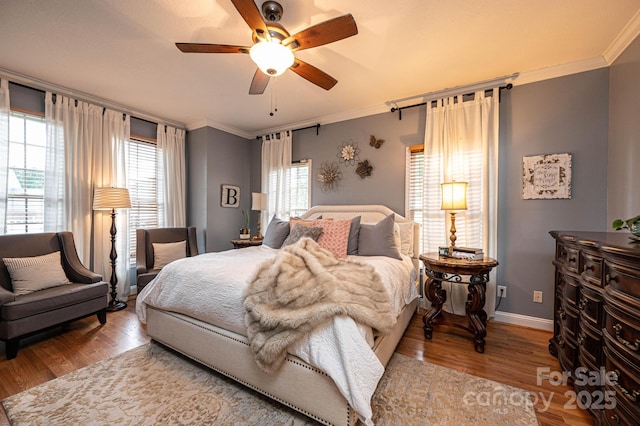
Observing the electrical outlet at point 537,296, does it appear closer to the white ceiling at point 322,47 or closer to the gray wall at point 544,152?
the gray wall at point 544,152

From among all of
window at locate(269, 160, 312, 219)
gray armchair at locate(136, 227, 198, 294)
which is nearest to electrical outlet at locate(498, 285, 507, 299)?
window at locate(269, 160, 312, 219)

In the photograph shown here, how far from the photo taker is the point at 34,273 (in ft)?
8.15

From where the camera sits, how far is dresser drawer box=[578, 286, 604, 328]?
1.49 meters

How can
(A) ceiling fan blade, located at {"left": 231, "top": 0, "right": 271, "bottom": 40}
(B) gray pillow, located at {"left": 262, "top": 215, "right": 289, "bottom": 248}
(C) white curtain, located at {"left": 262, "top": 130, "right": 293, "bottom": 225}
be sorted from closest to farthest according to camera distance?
(A) ceiling fan blade, located at {"left": 231, "top": 0, "right": 271, "bottom": 40}, (B) gray pillow, located at {"left": 262, "top": 215, "right": 289, "bottom": 248}, (C) white curtain, located at {"left": 262, "top": 130, "right": 293, "bottom": 225}

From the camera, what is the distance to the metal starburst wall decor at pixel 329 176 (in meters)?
3.96

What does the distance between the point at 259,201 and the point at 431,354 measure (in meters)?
3.16

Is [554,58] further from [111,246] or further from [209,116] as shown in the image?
[111,246]

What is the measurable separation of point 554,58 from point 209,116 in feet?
13.9

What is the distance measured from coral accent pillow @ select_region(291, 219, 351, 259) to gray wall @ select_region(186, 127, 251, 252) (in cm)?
223

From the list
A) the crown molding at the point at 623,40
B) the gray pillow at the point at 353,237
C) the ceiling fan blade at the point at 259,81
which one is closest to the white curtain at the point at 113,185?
the ceiling fan blade at the point at 259,81

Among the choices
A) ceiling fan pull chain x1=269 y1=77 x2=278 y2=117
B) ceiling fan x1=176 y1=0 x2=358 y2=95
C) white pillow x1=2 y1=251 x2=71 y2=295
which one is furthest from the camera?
ceiling fan pull chain x1=269 y1=77 x2=278 y2=117

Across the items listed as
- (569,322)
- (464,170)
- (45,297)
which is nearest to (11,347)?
(45,297)

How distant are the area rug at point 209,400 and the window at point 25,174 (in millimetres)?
2100

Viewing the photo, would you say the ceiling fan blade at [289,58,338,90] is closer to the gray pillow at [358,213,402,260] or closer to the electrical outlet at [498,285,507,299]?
the gray pillow at [358,213,402,260]
